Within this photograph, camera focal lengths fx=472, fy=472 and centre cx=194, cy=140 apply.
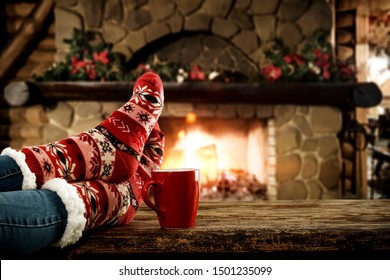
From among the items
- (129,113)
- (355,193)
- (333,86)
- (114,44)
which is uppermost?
(114,44)

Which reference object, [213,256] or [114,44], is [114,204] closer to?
[213,256]

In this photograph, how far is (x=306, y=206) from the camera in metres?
1.06

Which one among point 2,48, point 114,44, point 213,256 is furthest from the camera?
point 2,48

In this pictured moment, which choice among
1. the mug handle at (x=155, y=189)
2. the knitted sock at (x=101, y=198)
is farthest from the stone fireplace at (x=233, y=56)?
the mug handle at (x=155, y=189)

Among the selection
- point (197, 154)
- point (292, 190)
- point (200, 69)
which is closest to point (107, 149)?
point (200, 69)

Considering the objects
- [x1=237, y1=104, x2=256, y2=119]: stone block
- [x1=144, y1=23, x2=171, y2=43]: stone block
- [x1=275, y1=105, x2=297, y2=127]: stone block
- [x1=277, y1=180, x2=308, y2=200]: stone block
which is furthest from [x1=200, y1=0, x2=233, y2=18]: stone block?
[x1=277, y1=180, x2=308, y2=200]: stone block

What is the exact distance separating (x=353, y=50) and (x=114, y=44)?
2182mm

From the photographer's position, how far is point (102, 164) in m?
0.90

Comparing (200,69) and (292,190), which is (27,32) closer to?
(200,69)

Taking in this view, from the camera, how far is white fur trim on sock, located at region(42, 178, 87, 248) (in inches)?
28.9

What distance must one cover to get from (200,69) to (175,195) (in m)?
2.56

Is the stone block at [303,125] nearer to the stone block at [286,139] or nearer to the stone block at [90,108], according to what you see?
the stone block at [286,139]

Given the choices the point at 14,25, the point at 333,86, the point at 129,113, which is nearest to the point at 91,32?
the point at 14,25

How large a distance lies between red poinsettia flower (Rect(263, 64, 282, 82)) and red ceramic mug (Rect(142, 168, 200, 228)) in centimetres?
251
